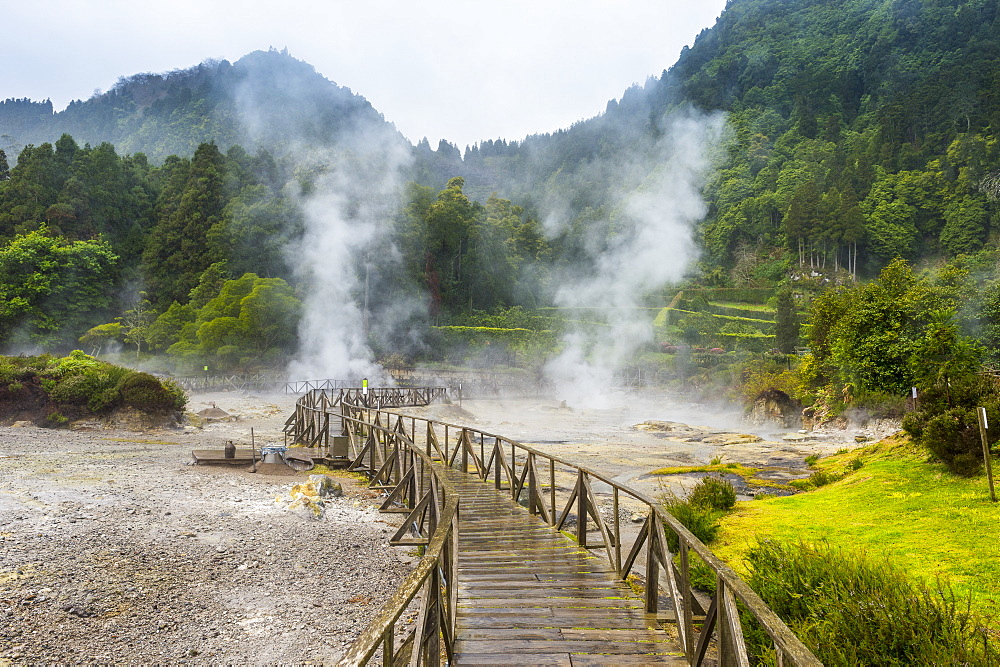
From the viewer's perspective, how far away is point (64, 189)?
55.4 metres

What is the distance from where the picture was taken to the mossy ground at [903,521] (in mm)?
6062

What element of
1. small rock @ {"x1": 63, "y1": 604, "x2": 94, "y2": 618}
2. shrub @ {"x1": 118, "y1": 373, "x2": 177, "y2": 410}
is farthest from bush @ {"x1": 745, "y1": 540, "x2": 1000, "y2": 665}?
shrub @ {"x1": 118, "y1": 373, "x2": 177, "y2": 410}

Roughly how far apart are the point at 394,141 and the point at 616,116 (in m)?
58.5

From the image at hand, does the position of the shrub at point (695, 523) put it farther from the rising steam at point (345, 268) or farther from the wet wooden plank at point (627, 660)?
the rising steam at point (345, 268)

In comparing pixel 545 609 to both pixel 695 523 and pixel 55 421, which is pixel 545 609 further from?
pixel 55 421

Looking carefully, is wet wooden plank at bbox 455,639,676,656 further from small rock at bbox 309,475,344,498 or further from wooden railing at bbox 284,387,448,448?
wooden railing at bbox 284,387,448,448

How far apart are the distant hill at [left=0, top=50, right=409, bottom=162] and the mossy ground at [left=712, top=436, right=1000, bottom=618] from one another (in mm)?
92403

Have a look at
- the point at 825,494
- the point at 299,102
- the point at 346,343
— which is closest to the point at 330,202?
the point at 346,343

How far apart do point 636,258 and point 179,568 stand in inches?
3286

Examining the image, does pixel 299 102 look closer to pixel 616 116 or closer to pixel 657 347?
pixel 616 116

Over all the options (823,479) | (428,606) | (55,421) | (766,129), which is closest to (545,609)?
(428,606)

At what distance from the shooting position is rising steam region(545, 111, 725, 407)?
51594mm

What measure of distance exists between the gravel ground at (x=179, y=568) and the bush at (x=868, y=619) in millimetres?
4254

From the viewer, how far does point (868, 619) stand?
13.3 feet
